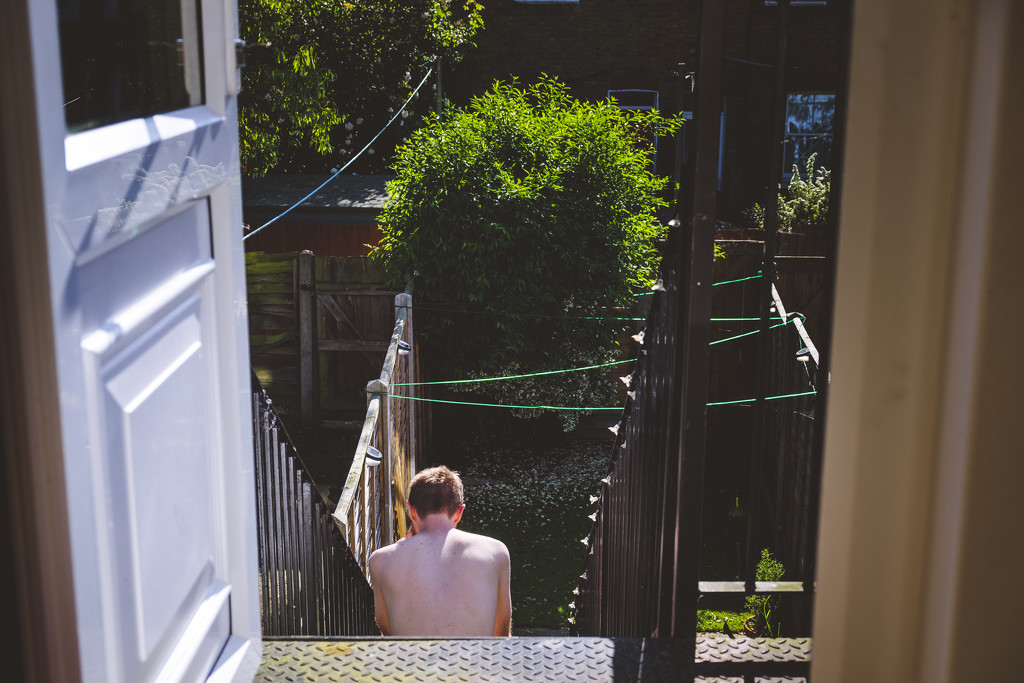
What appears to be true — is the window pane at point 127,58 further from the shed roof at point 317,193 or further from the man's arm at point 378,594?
the shed roof at point 317,193

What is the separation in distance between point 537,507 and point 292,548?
569cm

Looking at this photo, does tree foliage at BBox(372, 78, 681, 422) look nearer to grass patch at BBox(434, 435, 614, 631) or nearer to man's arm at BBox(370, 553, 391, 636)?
grass patch at BBox(434, 435, 614, 631)

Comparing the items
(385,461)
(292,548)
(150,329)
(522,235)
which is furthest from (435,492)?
(522,235)

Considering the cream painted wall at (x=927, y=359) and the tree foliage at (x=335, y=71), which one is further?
the tree foliage at (x=335, y=71)

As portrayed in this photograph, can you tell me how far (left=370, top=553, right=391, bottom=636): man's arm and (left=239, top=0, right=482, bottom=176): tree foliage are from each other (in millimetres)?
8014

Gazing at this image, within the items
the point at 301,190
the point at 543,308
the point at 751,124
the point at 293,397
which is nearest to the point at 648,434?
the point at 543,308

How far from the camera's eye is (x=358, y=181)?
46.7 feet

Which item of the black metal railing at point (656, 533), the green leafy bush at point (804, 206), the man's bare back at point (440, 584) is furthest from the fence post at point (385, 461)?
the green leafy bush at point (804, 206)

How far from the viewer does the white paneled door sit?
1.07 meters

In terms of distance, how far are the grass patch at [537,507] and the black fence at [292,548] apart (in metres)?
3.11

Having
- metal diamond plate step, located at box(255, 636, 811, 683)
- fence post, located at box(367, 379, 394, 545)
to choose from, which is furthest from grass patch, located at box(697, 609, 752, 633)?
metal diamond plate step, located at box(255, 636, 811, 683)

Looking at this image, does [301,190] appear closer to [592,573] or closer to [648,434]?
[592,573]

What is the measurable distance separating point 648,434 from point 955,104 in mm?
1788

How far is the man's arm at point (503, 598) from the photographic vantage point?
4.14 m
